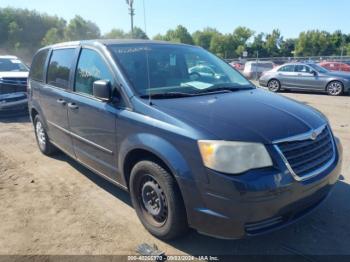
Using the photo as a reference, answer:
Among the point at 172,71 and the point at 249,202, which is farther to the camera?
the point at 172,71

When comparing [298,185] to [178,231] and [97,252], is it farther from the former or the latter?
[97,252]

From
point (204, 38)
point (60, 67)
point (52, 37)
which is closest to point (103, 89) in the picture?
point (60, 67)

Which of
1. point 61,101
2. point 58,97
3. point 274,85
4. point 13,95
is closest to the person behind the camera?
point 61,101

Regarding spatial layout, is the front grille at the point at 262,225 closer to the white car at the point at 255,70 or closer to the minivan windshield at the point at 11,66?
the minivan windshield at the point at 11,66

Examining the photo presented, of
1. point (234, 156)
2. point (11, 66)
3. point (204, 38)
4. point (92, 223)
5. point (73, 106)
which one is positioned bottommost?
point (92, 223)

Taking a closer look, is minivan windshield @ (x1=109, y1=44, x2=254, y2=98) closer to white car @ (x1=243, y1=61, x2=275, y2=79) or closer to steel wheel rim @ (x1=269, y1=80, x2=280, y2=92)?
steel wheel rim @ (x1=269, y1=80, x2=280, y2=92)

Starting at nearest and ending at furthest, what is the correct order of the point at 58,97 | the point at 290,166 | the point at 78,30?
1. the point at 290,166
2. the point at 58,97
3. the point at 78,30

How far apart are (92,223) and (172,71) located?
6.16 feet

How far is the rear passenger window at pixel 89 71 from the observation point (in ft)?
12.2

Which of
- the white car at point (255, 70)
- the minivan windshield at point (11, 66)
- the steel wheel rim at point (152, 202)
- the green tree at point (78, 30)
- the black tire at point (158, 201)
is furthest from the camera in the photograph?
the green tree at point (78, 30)

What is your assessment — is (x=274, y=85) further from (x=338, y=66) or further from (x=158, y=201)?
(x=158, y=201)

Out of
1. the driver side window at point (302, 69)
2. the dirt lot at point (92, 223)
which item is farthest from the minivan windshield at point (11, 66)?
the driver side window at point (302, 69)

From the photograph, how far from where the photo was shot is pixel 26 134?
7.79 metres

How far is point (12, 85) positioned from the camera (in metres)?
9.88
